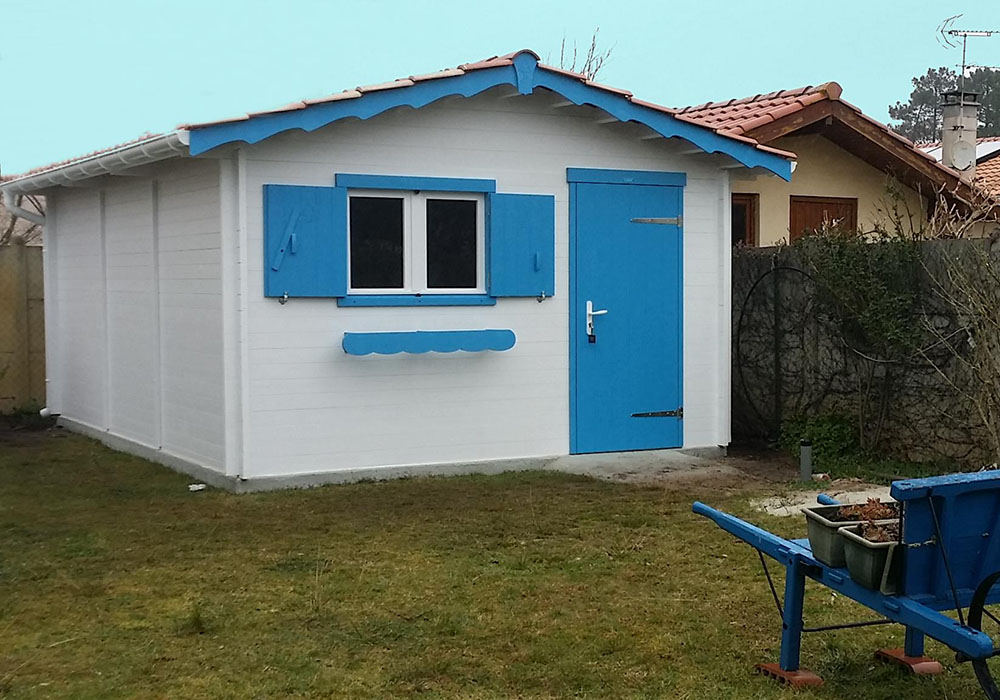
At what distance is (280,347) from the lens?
8.53 metres

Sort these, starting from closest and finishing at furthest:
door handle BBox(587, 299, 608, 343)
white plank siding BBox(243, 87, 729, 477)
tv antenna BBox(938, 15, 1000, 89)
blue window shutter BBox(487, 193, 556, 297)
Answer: white plank siding BBox(243, 87, 729, 477) → blue window shutter BBox(487, 193, 556, 297) → door handle BBox(587, 299, 608, 343) → tv antenna BBox(938, 15, 1000, 89)

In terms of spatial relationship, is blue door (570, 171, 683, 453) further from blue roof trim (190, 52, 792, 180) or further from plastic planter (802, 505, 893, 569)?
plastic planter (802, 505, 893, 569)

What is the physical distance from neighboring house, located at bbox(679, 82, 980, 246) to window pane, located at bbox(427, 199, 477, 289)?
4164 mm

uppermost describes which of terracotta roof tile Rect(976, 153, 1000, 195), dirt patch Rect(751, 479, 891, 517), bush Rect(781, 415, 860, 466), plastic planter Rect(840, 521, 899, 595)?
terracotta roof tile Rect(976, 153, 1000, 195)

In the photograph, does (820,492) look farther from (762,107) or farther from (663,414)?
(762,107)

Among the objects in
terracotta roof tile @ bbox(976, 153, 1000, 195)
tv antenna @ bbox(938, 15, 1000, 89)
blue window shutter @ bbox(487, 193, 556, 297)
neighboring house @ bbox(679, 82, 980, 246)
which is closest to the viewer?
blue window shutter @ bbox(487, 193, 556, 297)

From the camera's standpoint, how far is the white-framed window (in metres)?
8.84

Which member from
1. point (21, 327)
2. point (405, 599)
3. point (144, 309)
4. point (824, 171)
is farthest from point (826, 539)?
point (21, 327)

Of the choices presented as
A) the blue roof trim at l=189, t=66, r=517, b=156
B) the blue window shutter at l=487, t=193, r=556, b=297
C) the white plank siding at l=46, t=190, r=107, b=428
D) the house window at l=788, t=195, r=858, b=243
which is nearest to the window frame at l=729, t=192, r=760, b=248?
the house window at l=788, t=195, r=858, b=243

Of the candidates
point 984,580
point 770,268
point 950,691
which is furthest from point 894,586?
point 770,268

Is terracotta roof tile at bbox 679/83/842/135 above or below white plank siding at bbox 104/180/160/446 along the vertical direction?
above

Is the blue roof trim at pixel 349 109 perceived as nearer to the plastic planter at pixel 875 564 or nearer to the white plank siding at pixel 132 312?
the white plank siding at pixel 132 312

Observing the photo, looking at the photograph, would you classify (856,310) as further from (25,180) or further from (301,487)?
(25,180)

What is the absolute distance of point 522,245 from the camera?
929cm
